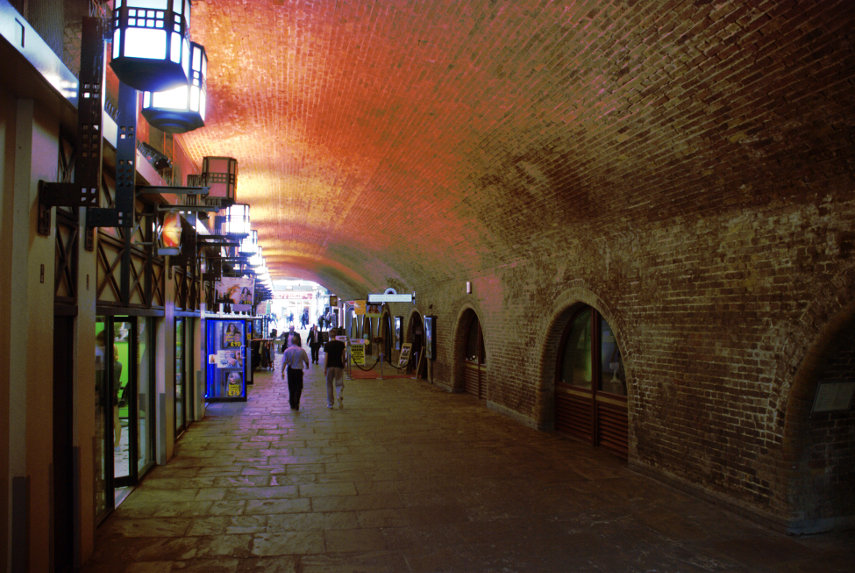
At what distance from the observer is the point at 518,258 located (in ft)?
35.3

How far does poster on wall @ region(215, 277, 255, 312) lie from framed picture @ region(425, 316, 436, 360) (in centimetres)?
490

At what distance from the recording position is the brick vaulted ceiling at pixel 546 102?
173 inches

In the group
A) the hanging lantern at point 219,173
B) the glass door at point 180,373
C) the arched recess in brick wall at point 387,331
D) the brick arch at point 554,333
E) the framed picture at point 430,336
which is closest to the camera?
the brick arch at point 554,333

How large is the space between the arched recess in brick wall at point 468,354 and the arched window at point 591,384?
4.07m

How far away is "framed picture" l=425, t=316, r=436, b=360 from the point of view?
16.9 m

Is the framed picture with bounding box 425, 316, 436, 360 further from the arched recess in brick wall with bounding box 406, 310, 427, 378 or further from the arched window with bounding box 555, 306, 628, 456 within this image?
the arched window with bounding box 555, 306, 628, 456

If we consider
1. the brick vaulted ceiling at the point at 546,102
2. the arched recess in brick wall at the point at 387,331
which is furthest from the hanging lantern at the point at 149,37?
the arched recess in brick wall at the point at 387,331

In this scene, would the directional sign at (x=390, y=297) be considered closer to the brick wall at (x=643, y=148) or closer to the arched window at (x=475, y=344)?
the arched window at (x=475, y=344)

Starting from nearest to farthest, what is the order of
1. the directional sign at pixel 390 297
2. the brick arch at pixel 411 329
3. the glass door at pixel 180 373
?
the glass door at pixel 180 373 < the directional sign at pixel 390 297 < the brick arch at pixel 411 329

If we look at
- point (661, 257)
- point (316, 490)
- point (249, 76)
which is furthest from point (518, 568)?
point (249, 76)

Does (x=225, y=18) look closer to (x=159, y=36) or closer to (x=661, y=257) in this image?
(x=159, y=36)

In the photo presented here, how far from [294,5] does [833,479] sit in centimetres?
630

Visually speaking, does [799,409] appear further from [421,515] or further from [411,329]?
[411,329]

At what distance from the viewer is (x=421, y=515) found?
5.66 m
